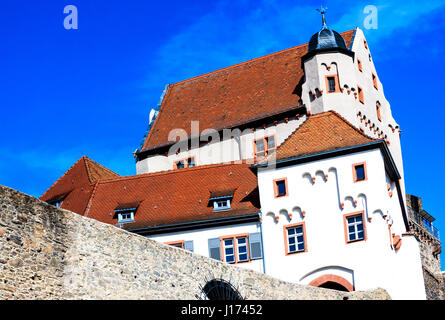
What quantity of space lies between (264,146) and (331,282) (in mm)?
11943

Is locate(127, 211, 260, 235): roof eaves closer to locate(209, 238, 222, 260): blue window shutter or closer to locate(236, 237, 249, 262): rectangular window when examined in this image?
locate(209, 238, 222, 260): blue window shutter

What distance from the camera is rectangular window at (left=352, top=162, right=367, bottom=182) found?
3709 centimetres

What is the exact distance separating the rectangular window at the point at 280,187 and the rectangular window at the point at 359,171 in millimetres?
3134

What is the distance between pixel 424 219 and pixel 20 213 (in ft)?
159

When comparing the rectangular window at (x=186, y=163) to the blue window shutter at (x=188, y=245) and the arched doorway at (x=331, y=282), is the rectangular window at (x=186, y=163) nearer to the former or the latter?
the blue window shutter at (x=188, y=245)

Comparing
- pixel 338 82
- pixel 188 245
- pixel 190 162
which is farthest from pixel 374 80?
pixel 188 245

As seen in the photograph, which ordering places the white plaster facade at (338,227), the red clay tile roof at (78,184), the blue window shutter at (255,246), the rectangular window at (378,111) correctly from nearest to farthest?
1. the white plaster facade at (338,227)
2. the blue window shutter at (255,246)
3. the red clay tile roof at (78,184)
4. the rectangular window at (378,111)

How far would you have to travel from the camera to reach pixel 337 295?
29109mm

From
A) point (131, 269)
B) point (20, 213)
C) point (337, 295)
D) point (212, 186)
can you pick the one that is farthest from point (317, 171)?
point (20, 213)

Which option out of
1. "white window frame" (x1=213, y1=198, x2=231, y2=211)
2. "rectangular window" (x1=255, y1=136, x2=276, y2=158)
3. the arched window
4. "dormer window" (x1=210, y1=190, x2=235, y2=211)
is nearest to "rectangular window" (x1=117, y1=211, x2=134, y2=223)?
"dormer window" (x1=210, y1=190, x2=235, y2=211)

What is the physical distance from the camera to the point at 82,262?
66.0ft

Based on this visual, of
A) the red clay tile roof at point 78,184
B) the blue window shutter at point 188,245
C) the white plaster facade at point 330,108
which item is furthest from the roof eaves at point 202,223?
the white plaster facade at point 330,108

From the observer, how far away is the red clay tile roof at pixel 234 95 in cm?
4828

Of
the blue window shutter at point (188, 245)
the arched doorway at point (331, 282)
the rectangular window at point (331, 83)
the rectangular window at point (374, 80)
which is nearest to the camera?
the arched doorway at point (331, 282)
